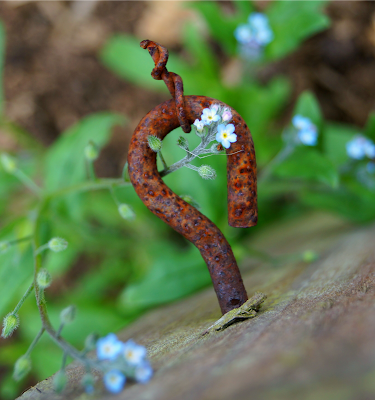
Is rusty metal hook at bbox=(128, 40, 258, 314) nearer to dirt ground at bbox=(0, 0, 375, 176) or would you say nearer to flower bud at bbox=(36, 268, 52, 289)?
flower bud at bbox=(36, 268, 52, 289)

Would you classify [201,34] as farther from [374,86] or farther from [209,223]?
[209,223]

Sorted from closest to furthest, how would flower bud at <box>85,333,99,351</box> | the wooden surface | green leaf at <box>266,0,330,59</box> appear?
the wooden surface, flower bud at <box>85,333,99,351</box>, green leaf at <box>266,0,330,59</box>

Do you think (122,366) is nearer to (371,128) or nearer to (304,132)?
(304,132)

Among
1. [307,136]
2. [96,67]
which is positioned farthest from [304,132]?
[96,67]

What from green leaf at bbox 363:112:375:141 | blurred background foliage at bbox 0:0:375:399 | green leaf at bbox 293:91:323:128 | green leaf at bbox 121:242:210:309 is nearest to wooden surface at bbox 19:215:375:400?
green leaf at bbox 121:242:210:309

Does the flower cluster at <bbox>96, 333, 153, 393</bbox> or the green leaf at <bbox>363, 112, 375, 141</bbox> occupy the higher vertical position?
the green leaf at <bbox>363, 112, 375, 141</bbox>

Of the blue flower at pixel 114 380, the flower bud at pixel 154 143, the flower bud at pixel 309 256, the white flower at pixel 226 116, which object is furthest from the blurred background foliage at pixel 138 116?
the blue flower at pixel 114 380
